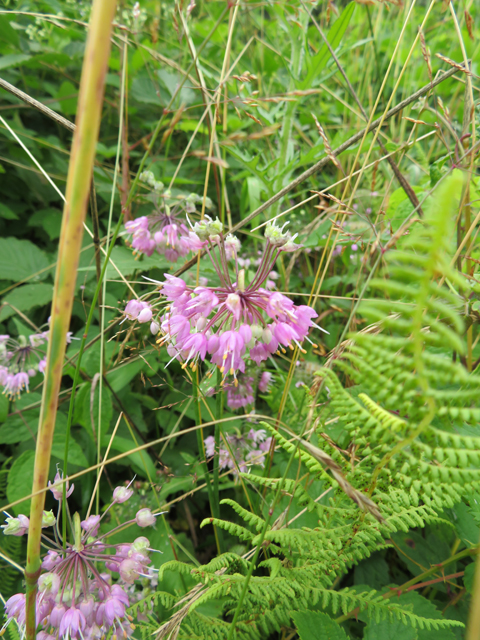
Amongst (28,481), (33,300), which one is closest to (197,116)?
(33,300)

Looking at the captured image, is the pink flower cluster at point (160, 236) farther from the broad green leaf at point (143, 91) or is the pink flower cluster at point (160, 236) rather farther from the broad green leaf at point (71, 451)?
the broad green leaf at point (143, 91)

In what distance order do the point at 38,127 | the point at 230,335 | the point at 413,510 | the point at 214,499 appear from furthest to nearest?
the point at 38,127
the point at 214,499
the point at 230,335
the point at 413,510

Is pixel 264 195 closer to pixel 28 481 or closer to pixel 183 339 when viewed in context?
pixel 183 339

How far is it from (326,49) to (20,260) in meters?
2.16

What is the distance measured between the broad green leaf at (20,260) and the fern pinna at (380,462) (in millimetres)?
1983

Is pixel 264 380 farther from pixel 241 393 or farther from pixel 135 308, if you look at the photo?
pixel 135 308

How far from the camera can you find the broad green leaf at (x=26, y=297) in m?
2.34

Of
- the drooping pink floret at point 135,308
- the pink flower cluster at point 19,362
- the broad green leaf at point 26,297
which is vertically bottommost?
the pink flower cluster at point 19,362

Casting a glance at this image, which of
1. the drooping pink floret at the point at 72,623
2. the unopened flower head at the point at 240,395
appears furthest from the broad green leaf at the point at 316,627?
the unopened flower head at the point at 240,395

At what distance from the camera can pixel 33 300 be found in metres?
2.36

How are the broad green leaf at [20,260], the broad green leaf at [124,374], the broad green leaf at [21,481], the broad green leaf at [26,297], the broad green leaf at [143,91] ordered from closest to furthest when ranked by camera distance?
the broad green leaf at [21,481] < the broad green leaf at [124,374] < the broad green leaf at [26,297] < the broad green leaf at [20,260] < the broad green leaf at [143,91]

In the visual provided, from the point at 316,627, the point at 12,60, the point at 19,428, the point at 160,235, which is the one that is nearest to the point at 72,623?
the point at 316,627

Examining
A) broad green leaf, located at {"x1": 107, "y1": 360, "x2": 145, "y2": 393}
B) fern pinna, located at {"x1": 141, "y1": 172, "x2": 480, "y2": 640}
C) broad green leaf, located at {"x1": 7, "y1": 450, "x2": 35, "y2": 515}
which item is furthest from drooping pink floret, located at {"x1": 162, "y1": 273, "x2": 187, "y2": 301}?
broad green leaf, located at {"x1": 7, "y1": 450, "x2": 35, "y2": 515}

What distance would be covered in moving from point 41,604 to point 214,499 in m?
0.60
